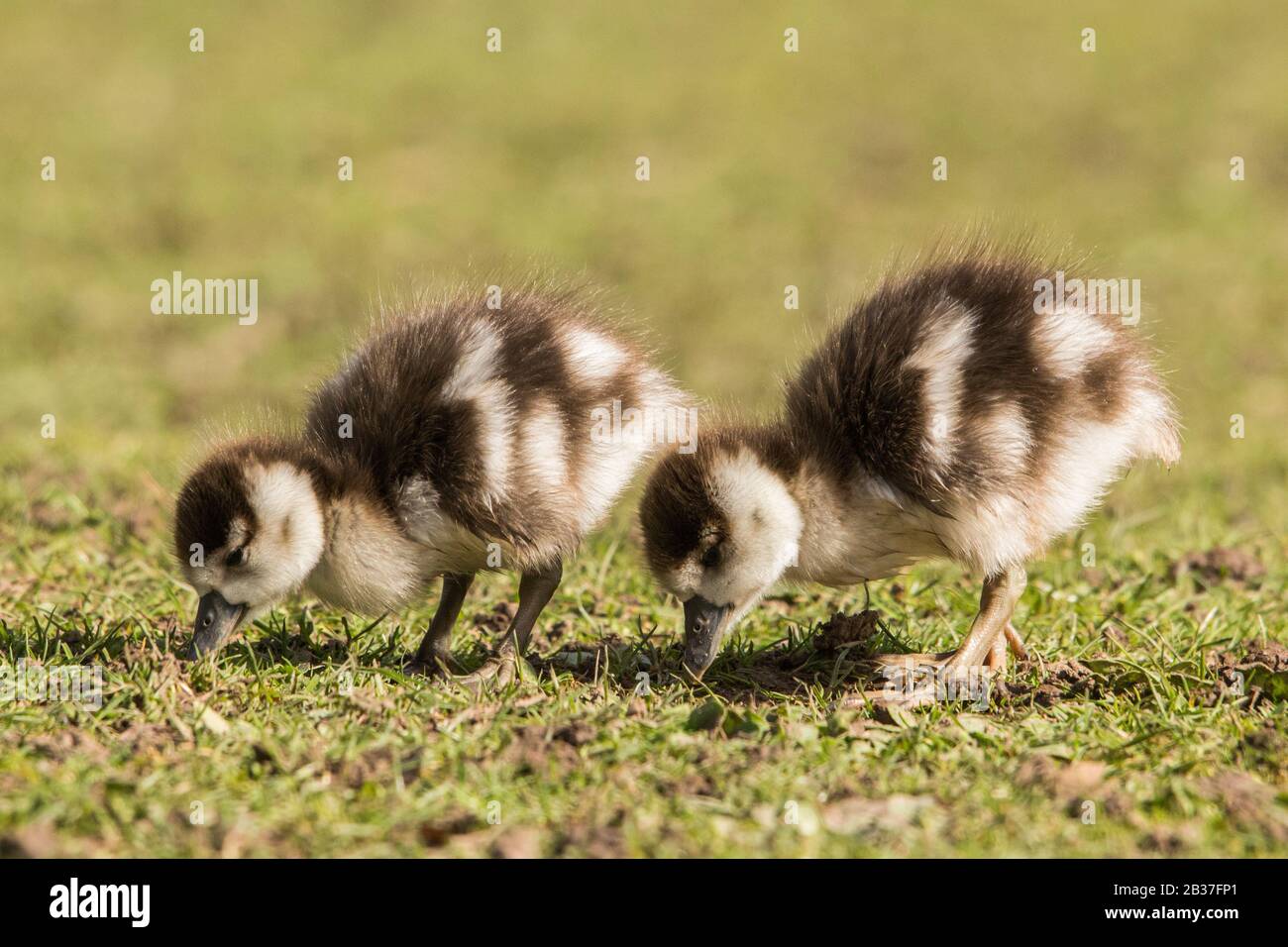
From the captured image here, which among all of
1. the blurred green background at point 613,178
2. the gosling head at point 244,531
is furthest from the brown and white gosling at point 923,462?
the blurred green background at point 613,178

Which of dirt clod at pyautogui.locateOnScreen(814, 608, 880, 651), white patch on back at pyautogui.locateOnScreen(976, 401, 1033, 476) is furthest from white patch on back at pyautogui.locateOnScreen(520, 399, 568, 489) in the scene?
white patch on back at pyautogui.locateOnScreen(976, 401, 1033, 476)

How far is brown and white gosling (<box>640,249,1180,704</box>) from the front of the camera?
5.20m

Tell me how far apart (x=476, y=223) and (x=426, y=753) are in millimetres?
9447

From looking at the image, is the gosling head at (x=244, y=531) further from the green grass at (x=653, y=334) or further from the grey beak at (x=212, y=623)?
the green grass at (x=653, y=334)

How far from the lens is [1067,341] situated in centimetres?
534

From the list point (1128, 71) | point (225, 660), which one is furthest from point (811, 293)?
point (225, 660)

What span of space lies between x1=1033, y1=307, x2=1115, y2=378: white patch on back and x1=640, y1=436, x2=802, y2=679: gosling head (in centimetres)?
103

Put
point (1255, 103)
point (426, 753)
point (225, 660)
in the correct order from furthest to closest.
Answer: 1. point (1255, 103)
2. point (225, 660)
3. point (426, 753)

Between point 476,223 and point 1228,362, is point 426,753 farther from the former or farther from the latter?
point 476,223

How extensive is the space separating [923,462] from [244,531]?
2.35 metres

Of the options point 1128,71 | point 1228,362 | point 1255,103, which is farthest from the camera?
point 1128,71

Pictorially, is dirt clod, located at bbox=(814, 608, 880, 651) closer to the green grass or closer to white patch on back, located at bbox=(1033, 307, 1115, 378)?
the green grass

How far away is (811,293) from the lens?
1219cm

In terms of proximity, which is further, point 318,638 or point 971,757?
point 318,638
